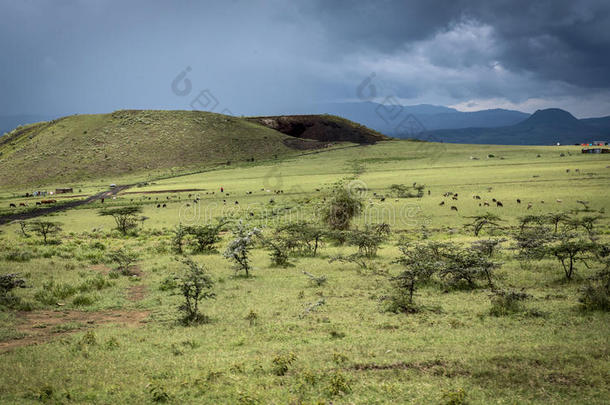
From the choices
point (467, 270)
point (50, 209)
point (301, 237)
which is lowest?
point (467, 270)

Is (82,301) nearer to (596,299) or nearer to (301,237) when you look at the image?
(301,237)

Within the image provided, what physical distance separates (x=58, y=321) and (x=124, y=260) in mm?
9151

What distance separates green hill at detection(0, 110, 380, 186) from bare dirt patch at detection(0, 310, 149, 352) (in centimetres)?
8557

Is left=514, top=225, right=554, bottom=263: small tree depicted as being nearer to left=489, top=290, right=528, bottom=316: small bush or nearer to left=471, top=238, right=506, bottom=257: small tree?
left=471, top=238, right=506, bottom=257: small tree

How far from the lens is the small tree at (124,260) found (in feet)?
72.1

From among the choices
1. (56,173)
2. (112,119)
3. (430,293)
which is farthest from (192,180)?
(430,293)

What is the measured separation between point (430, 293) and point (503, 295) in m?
3.30

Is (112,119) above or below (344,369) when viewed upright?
above

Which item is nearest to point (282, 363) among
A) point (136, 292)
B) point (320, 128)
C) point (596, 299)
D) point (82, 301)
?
point (596, 299)

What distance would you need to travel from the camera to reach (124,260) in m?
23.2

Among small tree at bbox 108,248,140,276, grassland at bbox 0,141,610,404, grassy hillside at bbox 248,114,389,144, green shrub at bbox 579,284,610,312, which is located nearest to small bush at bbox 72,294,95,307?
grassland at bbox 0,141,610,404

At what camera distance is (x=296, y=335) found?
1229cm

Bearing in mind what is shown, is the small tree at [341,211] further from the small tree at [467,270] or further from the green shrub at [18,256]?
the green shrub at [18,256]

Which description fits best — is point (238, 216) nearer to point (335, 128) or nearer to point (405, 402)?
point (405, 402)
